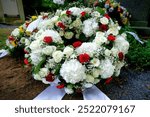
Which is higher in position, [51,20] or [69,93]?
[51,20]

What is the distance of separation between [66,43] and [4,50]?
143cm

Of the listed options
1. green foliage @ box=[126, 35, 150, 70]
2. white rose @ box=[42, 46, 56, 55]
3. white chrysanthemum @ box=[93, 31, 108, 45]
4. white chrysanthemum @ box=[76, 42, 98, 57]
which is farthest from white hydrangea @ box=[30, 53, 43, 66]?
green foliage @ box=[126, 35, 150, 70]

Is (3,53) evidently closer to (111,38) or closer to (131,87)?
(111,38)

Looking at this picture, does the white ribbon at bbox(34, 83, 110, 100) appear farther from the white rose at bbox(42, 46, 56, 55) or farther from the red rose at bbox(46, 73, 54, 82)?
the white rose at bbox(42, 46, 56, 55)

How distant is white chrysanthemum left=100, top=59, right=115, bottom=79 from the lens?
3000 mm

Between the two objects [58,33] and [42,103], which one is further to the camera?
[58,33]

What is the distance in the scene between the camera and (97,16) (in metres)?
3.62

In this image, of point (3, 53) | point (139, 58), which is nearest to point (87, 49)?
point (139, 58)

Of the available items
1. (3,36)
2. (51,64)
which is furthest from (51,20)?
(3,36)

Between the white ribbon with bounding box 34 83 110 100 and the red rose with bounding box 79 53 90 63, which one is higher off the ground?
the red rose with bounding box 79 53 90 63

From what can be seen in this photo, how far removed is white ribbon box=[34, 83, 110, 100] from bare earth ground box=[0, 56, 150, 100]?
75 millimetres

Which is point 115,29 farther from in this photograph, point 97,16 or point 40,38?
point 40,38

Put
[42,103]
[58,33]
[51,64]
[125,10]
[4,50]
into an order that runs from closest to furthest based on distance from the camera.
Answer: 1. [42,103]
2. [51,64]
3. [58,33]
4. [4,50]
5. [125,10]

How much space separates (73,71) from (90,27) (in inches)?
36.2
